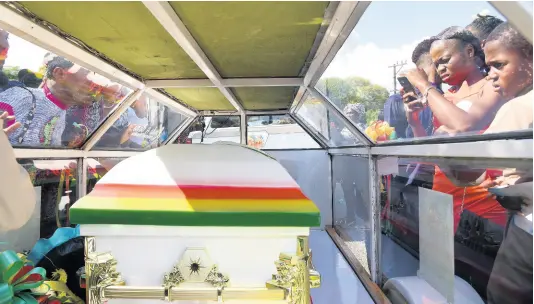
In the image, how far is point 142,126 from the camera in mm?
3988

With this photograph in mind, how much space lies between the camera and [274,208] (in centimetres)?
104

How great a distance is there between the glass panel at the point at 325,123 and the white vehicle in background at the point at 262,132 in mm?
361

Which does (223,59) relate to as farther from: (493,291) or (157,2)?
(493,291)

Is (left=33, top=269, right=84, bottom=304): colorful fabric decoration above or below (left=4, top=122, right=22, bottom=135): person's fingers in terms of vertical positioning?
below

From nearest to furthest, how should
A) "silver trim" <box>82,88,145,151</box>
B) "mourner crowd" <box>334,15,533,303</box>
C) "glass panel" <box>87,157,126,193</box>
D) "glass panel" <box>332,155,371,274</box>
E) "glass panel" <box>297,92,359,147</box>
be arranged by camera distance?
"mourner crowd" <box>334,15,533,303</box> < "silver trim" <box>82,88,145,151</box> < "glass panel" <box>87,157,126,193</box> < "glass panel" <box>297,92,359,147</box> < "glass panel" <box>332,155,371,274</box>

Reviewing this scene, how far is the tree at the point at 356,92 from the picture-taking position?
7.66ft

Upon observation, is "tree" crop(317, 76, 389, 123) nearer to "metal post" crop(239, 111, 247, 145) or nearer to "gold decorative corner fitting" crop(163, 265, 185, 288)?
"gold decorative corner fitting" crop(163, 265, 185, 288)

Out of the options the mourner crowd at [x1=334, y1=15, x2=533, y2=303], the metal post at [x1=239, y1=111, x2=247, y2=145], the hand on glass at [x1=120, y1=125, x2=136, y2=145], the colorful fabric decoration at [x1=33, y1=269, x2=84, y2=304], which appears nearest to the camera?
the mourner crowd at [x1=334, y1=15, x2=533, y2=303]

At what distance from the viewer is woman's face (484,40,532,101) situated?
1006 millimetres

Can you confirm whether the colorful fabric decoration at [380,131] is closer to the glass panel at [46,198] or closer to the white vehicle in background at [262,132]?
the white vehicle in background at [262,132]

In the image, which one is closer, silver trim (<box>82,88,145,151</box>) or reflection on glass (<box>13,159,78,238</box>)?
reflection on glass (<box>13,159,78,238</box>)

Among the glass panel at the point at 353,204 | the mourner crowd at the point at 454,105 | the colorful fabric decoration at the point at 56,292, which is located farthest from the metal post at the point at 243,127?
the colorful fabric decoration at the point at 56,292

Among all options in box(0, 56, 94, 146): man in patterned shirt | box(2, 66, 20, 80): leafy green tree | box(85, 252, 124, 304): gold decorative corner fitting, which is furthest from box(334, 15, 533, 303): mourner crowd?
box(2, 66, 20, 80): leafy green tree

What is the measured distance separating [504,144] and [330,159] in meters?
3.96
